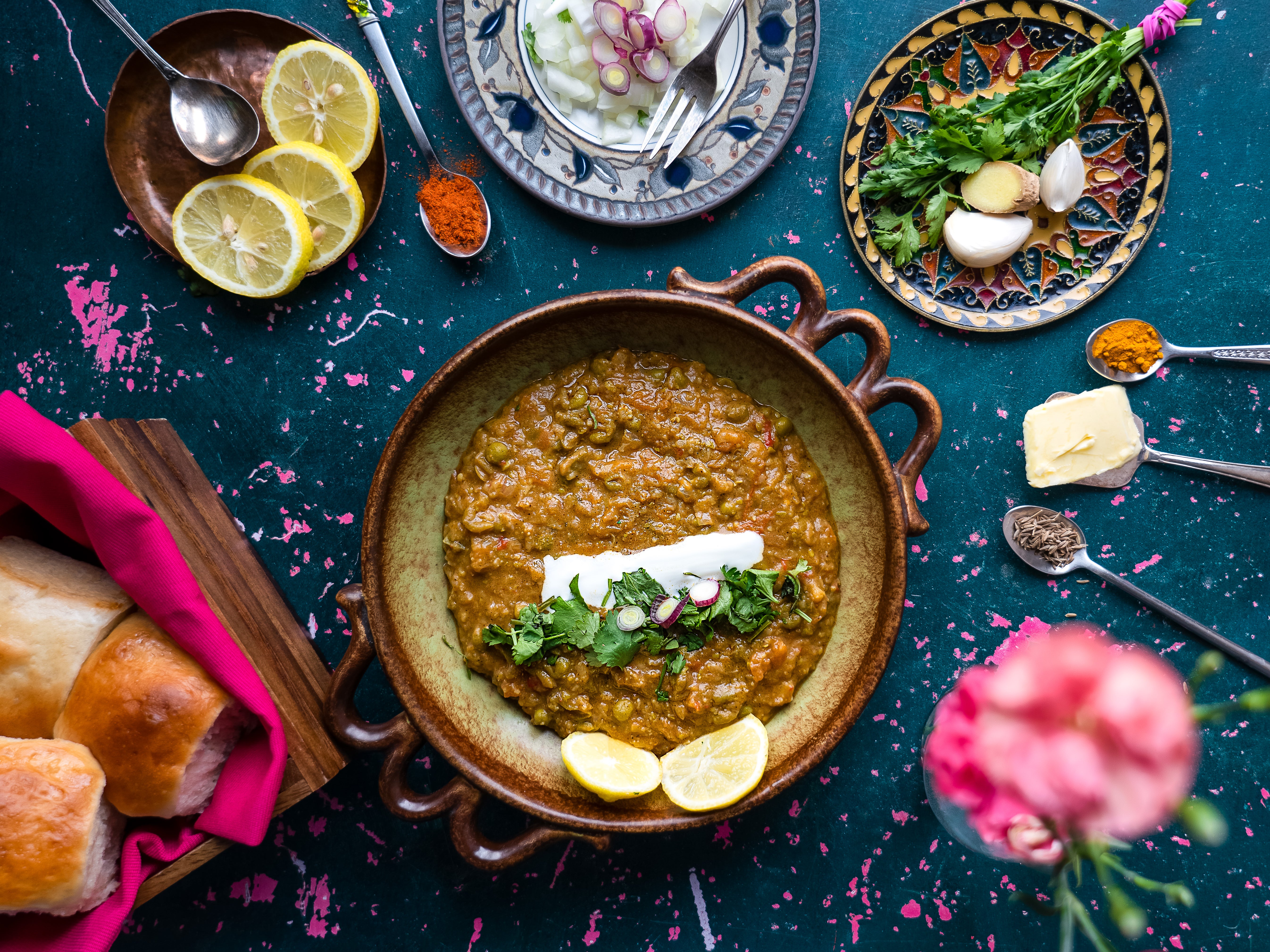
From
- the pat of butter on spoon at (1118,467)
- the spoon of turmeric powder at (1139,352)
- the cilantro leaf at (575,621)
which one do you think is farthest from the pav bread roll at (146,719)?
the spoon of turmeric powder at (1139,352)

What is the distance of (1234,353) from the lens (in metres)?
2.95

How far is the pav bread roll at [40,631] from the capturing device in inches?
91.0

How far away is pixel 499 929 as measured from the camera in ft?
9.89

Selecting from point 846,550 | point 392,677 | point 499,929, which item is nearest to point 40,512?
point 392,677

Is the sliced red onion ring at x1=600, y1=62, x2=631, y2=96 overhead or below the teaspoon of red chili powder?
overhead

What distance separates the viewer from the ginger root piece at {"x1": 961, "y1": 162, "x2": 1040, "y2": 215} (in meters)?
2.81

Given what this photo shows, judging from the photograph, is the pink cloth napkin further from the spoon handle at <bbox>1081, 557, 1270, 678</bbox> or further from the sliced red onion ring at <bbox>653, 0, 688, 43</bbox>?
the spoon handle at <bbox>1081, 557, 1270, 678</bbox>

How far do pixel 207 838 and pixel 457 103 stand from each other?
2.60 meters

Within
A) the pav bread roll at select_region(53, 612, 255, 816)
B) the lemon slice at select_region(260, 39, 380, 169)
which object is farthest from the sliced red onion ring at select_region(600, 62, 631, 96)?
the pav bread roll at select_region(53, 612, 255, 816)

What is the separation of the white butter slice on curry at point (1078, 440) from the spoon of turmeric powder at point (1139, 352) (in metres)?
0.09

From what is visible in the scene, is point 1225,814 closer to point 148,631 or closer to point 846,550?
point 846,550

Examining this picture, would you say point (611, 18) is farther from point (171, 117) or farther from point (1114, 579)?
point (1114, 579)

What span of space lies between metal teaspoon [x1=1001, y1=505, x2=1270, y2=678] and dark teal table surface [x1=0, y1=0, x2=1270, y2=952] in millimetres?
57

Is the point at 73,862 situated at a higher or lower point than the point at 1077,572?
lower
